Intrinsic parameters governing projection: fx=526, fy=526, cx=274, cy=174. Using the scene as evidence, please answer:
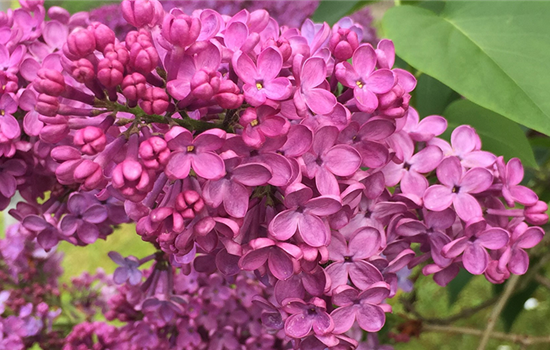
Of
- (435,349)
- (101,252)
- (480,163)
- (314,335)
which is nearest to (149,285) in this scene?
(314,335)

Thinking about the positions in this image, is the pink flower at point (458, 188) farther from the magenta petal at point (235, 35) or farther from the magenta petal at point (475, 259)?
the magenta petal at point (235, 35)

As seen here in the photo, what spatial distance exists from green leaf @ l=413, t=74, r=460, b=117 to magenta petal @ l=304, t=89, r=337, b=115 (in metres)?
0.34

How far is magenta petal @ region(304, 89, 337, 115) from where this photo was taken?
36 cm

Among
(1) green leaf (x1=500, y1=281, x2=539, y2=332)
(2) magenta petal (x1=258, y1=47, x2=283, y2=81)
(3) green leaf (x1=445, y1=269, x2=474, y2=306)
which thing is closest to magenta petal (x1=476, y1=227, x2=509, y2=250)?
(2) magenta petal (x1=258, y1=47, x2=283, y2=81)

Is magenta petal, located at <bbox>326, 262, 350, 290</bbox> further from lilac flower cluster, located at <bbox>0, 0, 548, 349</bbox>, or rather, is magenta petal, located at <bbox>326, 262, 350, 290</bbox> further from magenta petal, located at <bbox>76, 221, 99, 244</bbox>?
magenta petal, located at <bbox>76, 221, 99, 244</bbox>

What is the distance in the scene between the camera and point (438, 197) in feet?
1.39

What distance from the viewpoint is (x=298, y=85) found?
370mm

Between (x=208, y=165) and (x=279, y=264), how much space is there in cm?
9

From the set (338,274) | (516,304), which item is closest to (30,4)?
(338,274)

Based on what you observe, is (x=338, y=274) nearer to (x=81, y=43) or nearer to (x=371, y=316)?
(x=371, y=316)

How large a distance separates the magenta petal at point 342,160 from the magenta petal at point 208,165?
8 cm

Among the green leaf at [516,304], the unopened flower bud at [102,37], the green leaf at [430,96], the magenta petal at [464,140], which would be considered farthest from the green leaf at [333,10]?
the green leaf at [516,304]

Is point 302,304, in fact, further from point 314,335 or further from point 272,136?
point 272,136

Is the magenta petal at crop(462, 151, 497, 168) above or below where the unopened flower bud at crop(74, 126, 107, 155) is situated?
below
